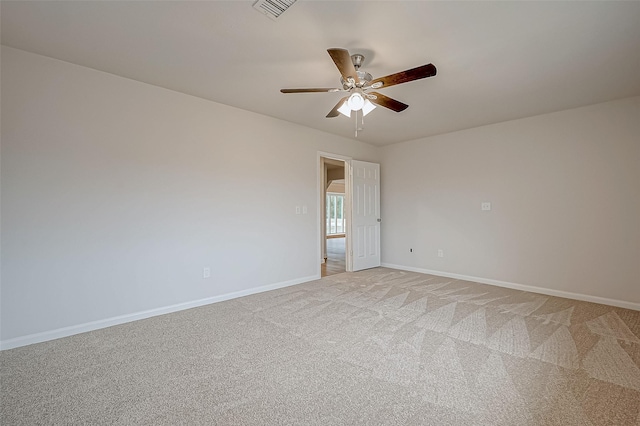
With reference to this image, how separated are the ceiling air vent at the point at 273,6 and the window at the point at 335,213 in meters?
10.1

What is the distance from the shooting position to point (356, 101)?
239 cm

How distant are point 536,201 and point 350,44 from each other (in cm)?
350

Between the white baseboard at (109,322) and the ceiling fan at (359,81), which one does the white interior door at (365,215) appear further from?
the ceiling fan at (359,81)

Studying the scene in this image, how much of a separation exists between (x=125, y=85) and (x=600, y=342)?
5098mm

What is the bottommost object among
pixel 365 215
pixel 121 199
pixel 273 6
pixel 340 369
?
pixel 340 369

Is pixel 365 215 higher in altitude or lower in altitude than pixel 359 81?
lower

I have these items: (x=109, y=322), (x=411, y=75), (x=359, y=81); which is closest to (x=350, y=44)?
(x=359, y=81)

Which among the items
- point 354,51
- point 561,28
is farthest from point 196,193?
point 561,28

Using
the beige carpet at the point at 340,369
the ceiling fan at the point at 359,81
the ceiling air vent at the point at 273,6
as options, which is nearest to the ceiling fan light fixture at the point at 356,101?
the ceiling fan at the point at 359,81

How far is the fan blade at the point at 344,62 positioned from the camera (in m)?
1.83

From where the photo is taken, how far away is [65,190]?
Answer: 2.55m

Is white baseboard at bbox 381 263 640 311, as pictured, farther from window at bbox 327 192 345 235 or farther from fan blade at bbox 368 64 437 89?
window at bbox 327 192 345 235

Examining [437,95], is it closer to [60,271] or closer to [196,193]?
[196,193]

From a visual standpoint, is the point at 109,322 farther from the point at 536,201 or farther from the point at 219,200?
the point at 536,201
